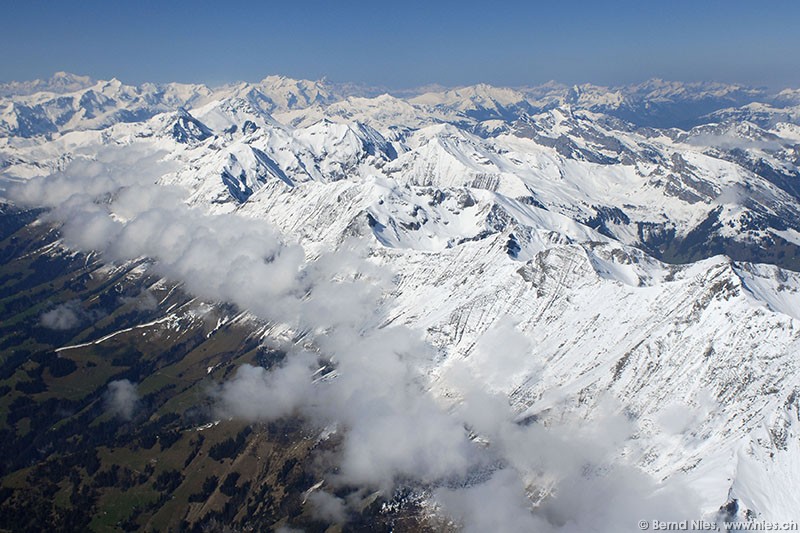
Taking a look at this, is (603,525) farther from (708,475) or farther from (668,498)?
(708,475)

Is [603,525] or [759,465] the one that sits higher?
[759,465]

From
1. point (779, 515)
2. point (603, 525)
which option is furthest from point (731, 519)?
point (603, 525)

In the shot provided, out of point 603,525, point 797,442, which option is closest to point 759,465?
point 797,442

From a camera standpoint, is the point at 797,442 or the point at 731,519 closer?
the point at 731,519

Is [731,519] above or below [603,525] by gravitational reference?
above

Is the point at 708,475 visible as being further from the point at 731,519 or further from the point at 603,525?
the point at 603,525

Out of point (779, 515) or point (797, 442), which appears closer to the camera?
point (779, 515)

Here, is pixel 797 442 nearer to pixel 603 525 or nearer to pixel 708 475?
pixel 708 475
